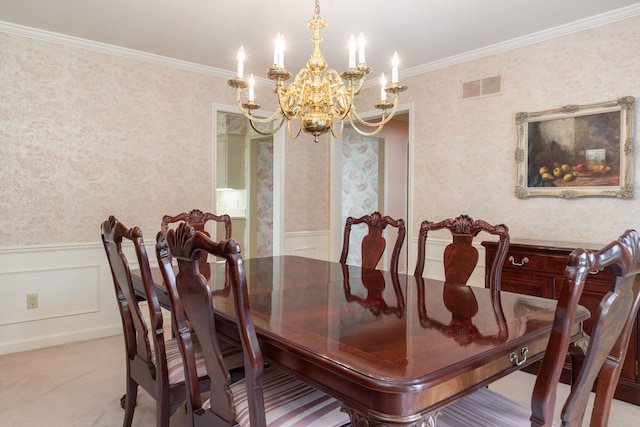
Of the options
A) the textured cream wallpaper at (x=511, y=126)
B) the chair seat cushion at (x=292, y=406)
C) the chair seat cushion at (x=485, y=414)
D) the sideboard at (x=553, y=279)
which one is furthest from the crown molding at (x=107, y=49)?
the chair seat cushion at (x=485, y=414)

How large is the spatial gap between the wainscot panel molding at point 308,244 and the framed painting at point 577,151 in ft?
7.74

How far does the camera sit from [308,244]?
4961 millimetres

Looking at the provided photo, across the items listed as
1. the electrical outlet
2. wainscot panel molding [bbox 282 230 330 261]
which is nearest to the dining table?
the electrical outlet

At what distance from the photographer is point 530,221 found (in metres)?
3.30

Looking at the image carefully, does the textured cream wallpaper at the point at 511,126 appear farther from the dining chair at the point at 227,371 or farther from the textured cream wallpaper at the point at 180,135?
the dining chair at the point at 227,371

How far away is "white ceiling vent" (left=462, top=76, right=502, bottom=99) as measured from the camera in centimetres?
352

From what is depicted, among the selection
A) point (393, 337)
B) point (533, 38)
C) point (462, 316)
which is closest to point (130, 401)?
point (393, 337)

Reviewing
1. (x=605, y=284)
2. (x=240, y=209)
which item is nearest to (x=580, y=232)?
(x=605, y=284)

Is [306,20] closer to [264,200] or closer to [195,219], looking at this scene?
[195,219]

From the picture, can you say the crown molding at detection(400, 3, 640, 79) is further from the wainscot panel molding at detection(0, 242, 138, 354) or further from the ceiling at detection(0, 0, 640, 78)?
the wainscot panel molding at detection(0, 242, 138, 354)

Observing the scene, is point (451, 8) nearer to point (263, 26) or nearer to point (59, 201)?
point (263, 26)

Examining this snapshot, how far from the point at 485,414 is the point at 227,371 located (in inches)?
34.3

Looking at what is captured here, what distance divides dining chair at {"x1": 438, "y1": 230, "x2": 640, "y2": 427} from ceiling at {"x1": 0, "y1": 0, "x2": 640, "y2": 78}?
2.23m

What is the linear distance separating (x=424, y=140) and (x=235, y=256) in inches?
130
